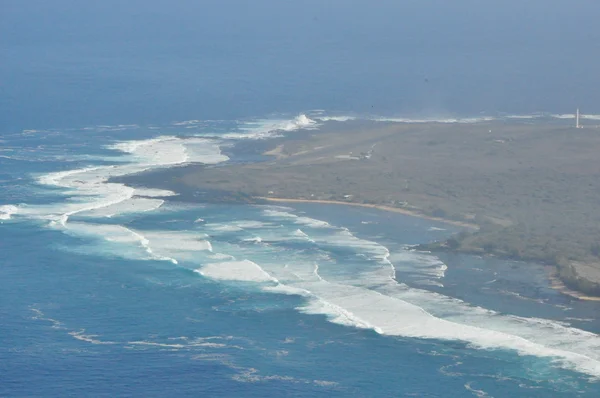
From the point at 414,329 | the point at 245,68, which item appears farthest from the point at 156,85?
the point at 414,329

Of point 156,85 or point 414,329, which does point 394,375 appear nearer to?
point 414,329

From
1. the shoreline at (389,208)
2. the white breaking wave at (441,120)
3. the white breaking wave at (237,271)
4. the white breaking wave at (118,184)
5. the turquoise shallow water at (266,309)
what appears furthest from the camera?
the white breaking wave at (441,120)

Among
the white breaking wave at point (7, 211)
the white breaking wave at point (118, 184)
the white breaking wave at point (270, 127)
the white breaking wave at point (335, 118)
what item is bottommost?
the white breaking wave at point (7, 211)

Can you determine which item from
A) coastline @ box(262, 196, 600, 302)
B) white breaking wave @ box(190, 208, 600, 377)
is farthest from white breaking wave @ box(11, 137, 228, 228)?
white breaking wave @ box(190, 208, 600, 377)

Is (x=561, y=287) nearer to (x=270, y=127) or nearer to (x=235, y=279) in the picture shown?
(x=235, y=279)

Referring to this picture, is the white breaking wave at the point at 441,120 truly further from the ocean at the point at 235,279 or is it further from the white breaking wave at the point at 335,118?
the white breaking wave at the point at 335,118

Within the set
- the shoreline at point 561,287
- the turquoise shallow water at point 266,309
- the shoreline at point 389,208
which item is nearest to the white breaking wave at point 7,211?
the turquoise shallow water at point 266,309
